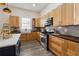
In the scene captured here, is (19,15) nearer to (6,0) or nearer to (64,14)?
(64,14)

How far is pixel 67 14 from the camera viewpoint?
4512mm

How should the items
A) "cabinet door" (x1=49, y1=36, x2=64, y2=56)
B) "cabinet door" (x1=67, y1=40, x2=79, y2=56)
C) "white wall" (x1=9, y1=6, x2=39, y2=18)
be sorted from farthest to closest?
"white wall" (x1=9, y1=6, x2=39, y2=18) → "cabinet door" (x1=49, y1=36, x2=64, y2=56) → "cabinet door" (x1=67, y1=40, x2=79, y2=56)

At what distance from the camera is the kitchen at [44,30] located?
3471 millimetres

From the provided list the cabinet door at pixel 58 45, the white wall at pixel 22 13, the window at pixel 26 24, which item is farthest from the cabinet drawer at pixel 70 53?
the window at pixel 26 24

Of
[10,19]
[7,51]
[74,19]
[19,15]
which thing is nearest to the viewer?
[7,51]

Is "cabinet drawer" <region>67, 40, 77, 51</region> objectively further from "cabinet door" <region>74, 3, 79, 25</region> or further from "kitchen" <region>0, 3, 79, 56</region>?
"cabinet door" <region>74, 3, 79, 25</region>

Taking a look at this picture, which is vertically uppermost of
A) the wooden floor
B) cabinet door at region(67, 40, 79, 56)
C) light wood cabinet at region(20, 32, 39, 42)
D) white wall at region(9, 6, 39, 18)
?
white wall at region(9, 6, 39, 18)

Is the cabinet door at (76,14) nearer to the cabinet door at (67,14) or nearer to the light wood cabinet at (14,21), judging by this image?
the cabinet door at (67,14)

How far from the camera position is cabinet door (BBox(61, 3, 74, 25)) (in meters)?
4.13

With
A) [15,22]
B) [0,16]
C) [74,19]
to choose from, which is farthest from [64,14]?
[15,22]

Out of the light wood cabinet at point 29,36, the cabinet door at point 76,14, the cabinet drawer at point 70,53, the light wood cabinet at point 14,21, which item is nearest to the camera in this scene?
the cabinet drawer at point 70,53

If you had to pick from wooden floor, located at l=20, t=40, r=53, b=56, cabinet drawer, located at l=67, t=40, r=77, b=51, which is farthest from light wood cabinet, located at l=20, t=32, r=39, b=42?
cabinet drawer, located at l=67, t=40, r=77, b=51

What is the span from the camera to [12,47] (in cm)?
254

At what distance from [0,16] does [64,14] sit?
4983 mm
